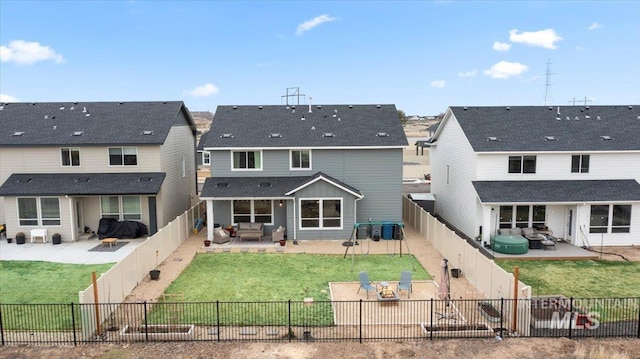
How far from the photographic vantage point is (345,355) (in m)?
11.9

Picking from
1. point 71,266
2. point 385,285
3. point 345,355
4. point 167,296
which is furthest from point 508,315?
point 71,266

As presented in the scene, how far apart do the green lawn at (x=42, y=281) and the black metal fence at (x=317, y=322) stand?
1.03 metres

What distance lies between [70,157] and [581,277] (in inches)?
1052

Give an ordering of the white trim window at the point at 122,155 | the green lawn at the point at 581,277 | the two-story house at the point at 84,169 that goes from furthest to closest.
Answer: the white trim window at the point at 122,155, the two-story house at the point at 84,169, the green lawn at the point at 581,277

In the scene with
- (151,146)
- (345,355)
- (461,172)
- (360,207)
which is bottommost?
(345,355)

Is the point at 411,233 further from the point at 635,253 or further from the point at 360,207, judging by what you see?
the point at 635,253

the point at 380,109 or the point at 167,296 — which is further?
the point at 380,109

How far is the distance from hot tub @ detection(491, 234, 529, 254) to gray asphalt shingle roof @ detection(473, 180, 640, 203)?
6.41 feet

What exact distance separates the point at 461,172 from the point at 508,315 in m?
13.9

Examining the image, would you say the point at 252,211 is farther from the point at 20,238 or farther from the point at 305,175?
the point at 20,238

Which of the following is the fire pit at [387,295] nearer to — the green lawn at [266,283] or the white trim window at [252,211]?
the green lawn at [266,283]

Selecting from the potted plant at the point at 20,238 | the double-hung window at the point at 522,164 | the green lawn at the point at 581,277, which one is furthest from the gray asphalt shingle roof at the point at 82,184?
the double-hung window at the point at 522,164

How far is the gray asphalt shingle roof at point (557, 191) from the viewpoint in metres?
22.8

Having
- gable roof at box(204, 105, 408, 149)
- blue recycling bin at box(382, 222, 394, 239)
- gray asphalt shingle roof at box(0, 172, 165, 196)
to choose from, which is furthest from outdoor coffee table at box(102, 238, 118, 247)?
blue recycling bin at box(382, 222, 394, 239)
